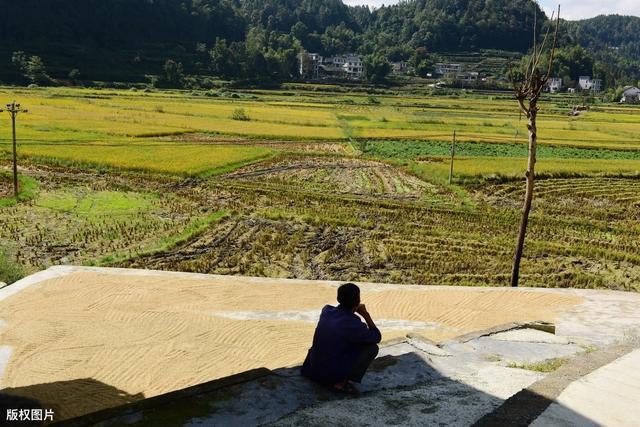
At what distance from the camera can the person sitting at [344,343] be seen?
6254mm

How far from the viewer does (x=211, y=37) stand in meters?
134

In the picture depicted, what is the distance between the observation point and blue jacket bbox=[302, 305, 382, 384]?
6.25m

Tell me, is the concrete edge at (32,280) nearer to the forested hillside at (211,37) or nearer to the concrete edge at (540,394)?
the concrete edge at (540,394)

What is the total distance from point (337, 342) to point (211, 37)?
135 meters

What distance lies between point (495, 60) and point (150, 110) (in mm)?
110122

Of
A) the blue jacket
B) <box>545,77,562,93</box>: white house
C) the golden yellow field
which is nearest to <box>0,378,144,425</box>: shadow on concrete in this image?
the blue jacket

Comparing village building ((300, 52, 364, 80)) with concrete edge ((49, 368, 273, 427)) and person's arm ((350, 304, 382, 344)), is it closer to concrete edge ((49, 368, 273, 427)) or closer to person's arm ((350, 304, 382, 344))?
concrete edge ((49, 368, 273, 427))

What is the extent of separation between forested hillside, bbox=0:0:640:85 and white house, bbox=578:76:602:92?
Answer: 12.9 feet

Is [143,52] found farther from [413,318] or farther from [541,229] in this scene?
[413,318]

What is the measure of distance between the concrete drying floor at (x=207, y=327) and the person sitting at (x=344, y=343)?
1226mm

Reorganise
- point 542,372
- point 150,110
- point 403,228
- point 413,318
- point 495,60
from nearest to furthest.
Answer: point 542,372 < point 413,318 < point 403,228 < point 150,110 < point 495,60

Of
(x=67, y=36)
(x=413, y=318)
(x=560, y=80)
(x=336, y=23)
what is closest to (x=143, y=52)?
(x=67, y=36)

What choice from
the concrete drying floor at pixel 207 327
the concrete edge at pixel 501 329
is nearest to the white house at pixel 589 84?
the concrete drying floor at pixel 207 327

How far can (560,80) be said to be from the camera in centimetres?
12594
